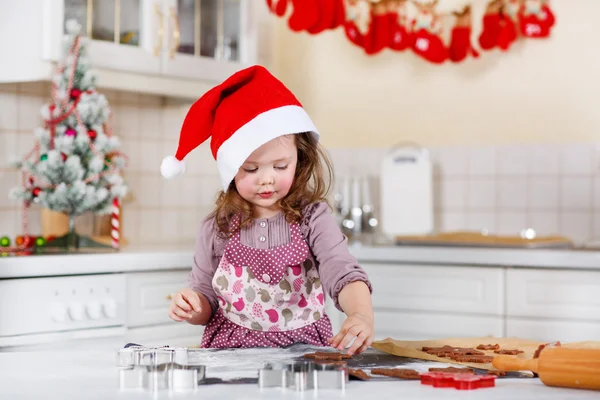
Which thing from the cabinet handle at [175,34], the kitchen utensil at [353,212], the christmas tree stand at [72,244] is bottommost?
the christmas tree stand at [72,244]

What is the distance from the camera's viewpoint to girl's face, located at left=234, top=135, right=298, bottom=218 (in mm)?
1591

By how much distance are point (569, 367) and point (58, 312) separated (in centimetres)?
153

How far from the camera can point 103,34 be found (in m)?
2.75

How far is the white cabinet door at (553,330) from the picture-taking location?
248 centimetres

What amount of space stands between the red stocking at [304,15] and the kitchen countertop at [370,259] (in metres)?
0.84

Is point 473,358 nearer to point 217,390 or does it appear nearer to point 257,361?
point 257,361

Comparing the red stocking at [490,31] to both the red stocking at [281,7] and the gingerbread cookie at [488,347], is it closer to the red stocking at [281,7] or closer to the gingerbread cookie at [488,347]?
the red stocking at [281,7]

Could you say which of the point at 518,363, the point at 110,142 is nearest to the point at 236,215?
the point at 518,363

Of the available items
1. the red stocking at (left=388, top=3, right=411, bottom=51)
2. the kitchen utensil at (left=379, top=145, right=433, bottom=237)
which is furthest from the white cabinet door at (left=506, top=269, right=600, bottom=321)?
the red stocking at (left=388, top=3, right=411, bottom=51)

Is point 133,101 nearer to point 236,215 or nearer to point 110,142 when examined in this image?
point 110,142

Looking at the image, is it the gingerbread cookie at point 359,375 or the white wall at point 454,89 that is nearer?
the gingerbread cookie at point 359,375

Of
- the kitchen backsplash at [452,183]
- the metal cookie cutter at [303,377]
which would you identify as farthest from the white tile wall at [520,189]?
the metal cookie cutter at [303,377]

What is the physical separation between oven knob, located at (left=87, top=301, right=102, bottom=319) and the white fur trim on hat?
891 millimetres

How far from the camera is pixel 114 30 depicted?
9.11ft
